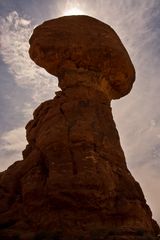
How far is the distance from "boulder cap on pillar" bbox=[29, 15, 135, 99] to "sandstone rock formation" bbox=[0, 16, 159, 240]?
7cm

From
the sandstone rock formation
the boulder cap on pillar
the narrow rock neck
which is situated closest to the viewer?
the sandstone rock formation

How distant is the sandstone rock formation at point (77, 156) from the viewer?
848 inches

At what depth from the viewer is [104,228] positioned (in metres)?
21.0

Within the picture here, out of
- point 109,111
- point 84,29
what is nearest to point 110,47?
point 84,29

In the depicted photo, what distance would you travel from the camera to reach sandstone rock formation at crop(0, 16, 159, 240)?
21.5 meters

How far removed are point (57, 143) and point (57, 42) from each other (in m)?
8.22

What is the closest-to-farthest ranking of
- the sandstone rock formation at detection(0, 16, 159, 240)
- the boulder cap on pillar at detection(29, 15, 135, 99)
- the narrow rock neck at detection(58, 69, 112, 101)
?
the sandstone rock formation at detection(0, 16, 159, 240) < the narrow rock neck at detection(58, 69, 112, 101) < the boulder cap on pillar at detection(29, 15, 135, 99)

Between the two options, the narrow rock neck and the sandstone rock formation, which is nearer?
the sandstone rock formation

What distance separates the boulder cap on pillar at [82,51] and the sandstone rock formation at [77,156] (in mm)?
70

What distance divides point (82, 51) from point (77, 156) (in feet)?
28.0

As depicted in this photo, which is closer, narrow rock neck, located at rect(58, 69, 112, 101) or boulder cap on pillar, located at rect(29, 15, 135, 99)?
narrow rock neck, located at rect(58, 69, 112, 101)

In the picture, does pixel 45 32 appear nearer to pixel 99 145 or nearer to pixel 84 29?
pixel 84 29

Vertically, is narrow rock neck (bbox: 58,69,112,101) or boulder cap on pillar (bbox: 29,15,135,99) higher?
boulder cap on pillar (bbox: 29,15,135,99)

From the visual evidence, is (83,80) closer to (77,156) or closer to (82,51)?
(82,51)
